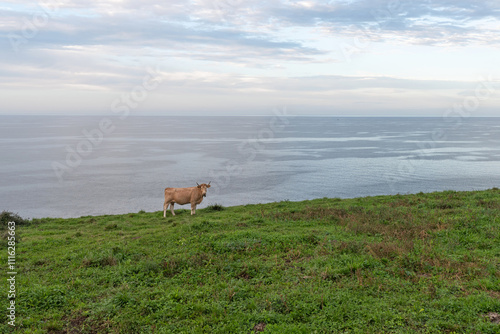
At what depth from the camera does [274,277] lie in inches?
414

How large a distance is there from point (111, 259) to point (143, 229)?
6.54 meters

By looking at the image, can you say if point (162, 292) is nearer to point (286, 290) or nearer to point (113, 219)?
point (286, 290)

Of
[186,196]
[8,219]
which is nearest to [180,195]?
[186,196]

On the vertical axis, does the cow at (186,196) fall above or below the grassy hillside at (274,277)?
above

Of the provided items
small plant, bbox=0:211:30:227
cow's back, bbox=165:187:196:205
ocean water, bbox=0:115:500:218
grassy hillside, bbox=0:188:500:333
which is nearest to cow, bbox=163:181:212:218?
cow's back, bbox=165:187:196:205

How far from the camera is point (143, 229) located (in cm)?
1869

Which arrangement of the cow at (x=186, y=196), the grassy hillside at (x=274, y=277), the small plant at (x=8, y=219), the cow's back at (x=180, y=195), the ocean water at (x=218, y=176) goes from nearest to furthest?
the grassy hillside at (x=274, y=277) → the small plant at (x=8, y=219) → the cow at (x=186, y=196) → the cow's back at (x=180, y=195) → the ocean water at (x=218, y=176)

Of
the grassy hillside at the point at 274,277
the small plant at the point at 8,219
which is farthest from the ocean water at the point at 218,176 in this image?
the grassy hillside at the point at 274,277

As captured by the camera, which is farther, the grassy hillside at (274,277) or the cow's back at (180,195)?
the cow's back at (180,195)

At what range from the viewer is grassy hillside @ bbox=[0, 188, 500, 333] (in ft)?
26.8

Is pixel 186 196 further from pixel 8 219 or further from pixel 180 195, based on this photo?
pixel 8 219

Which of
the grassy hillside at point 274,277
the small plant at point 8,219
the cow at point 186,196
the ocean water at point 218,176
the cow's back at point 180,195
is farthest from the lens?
the ocean water at point 218,176

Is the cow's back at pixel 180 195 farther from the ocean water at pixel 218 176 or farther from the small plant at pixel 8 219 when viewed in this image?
the ocean water at pixel 218 176

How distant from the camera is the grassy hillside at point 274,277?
816 centimetres
